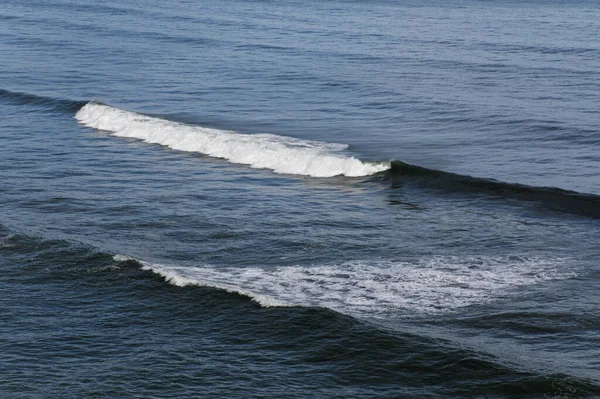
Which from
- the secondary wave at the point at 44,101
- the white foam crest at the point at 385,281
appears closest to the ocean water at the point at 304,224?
the white foam crest at the point at 385,281

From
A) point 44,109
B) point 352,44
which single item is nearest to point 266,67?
point 352,44

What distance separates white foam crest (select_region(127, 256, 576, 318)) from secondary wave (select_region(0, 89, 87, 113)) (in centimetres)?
2682

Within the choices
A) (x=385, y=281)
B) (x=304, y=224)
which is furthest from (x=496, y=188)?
(x=385, y=281)

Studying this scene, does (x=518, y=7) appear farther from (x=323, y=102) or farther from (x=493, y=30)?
(x=323, y=102)

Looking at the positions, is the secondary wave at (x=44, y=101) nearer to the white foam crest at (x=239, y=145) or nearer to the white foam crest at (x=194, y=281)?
the white foam crest at (x=239, y=145)

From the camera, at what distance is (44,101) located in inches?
2009

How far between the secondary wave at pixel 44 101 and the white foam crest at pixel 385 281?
26.8 metres

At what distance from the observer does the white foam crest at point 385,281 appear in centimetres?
2239

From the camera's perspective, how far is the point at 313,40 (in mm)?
71000

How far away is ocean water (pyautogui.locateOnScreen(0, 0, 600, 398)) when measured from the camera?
19203 mm

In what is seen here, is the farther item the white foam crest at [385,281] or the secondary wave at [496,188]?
the secondary wave at [496,188]

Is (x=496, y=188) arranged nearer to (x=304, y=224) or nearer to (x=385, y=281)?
(x=304, y=224)

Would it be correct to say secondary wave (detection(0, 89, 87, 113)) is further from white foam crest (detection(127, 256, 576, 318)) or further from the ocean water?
white foam crest (detection(127, 256, 576, 318))

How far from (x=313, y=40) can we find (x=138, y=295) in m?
50.1
